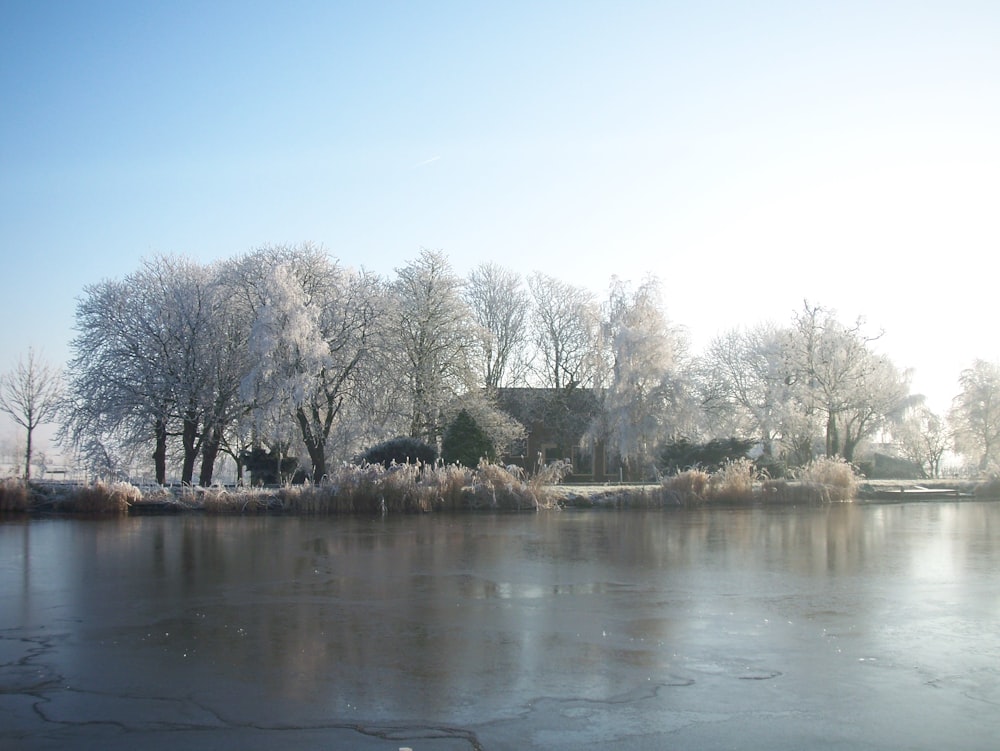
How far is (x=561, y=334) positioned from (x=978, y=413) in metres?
25.7

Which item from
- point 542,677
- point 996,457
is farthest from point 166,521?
point 996,457

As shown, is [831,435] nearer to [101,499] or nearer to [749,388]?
[749,388]

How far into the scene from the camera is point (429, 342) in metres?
41.8

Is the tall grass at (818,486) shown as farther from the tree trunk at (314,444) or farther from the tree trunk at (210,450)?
the tree trunk at (210,450)

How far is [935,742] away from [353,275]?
38768mm

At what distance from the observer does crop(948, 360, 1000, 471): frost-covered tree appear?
5194 cm

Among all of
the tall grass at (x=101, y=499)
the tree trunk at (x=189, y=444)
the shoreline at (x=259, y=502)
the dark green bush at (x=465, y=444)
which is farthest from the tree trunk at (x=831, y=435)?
the tall grass at (x=101, y=499)

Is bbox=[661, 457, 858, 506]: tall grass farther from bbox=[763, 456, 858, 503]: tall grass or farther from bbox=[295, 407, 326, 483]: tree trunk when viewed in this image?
bbox=[295, 407, 326, 483]: tree trunk

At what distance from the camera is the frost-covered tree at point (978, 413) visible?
51.9 meters

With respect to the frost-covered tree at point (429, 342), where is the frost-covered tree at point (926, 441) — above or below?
below

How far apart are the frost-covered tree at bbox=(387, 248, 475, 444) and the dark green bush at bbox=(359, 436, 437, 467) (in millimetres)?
8179

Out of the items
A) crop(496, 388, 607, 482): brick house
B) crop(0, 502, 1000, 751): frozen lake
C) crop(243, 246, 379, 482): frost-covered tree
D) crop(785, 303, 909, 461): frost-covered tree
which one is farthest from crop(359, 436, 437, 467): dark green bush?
crop(785, 303, 909, 461): frost-covered tree

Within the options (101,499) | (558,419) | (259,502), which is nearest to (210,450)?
(101,499)

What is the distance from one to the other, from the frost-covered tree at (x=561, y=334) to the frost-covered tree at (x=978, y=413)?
23341 mm
